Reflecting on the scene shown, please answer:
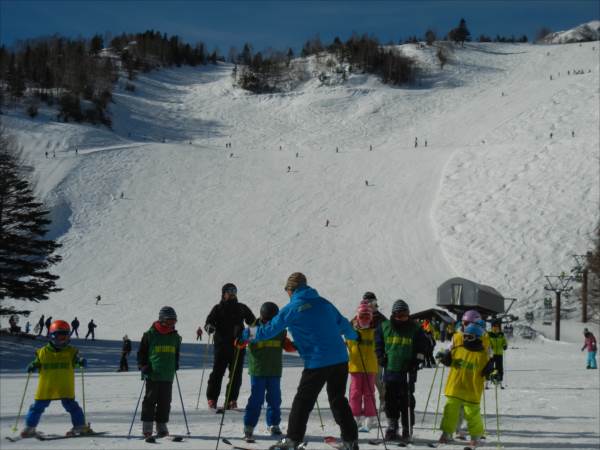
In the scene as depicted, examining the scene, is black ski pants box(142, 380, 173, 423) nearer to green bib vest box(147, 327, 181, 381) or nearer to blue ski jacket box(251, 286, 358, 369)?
green bib vest box(147, 327, 181, 381)

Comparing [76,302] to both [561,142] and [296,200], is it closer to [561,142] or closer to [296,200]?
[296,200]

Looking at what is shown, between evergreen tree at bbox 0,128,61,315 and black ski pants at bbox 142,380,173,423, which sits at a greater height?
evergreen tree at bbox 0,128,61,315

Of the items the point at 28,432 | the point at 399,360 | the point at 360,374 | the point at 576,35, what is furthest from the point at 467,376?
the point at 576,35

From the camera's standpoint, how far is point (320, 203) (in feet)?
184

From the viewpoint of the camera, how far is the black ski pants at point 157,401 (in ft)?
26.6

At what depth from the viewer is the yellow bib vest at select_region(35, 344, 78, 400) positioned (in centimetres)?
835

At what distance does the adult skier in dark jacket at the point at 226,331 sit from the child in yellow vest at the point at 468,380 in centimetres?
321

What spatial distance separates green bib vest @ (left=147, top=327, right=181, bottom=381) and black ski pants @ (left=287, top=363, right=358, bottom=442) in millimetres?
2123

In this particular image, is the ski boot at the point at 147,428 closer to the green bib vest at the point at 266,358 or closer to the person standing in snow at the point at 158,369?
the person standing in snow at the point at 158,369

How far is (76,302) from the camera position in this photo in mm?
41438

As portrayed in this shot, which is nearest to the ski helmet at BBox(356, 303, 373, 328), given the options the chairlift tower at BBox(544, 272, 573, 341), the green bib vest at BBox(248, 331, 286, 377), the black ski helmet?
the green bib vest at BBox(248, 331, 286, 377)

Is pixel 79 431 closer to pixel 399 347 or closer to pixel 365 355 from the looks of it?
pixel 365 355

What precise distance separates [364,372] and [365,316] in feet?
2.55

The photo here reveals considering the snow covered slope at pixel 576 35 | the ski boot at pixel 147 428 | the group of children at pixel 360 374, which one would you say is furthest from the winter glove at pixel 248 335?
the snow covered slope at pixel 576 35
